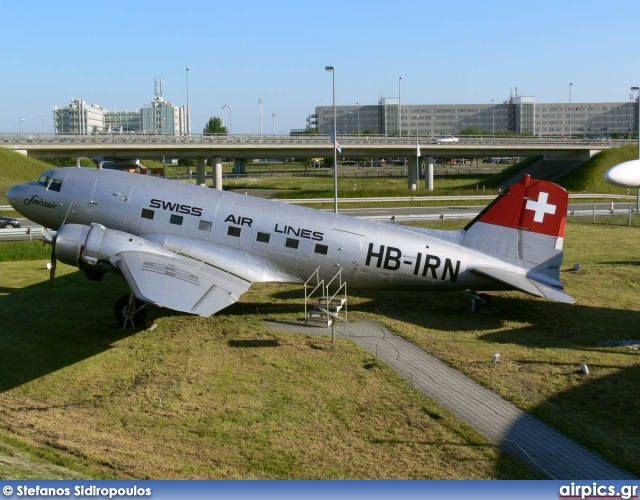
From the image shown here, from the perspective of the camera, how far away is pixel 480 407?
15.6 m

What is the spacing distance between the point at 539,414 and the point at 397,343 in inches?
239

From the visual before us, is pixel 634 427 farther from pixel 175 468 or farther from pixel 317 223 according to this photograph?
pixel 317 223

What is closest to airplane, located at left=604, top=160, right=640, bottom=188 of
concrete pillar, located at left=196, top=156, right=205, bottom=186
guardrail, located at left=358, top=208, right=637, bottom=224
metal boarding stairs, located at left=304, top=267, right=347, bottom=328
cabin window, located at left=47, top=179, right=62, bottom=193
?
metal boarding stairs, located at left=304, top=267, right=347, bottom=328

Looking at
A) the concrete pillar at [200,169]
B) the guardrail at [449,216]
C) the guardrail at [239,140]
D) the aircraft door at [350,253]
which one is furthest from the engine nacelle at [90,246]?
the concrete pillar at [200,169]

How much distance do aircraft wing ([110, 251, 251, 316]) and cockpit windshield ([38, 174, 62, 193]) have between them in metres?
5.31

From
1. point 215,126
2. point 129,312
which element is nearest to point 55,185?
point 129,312

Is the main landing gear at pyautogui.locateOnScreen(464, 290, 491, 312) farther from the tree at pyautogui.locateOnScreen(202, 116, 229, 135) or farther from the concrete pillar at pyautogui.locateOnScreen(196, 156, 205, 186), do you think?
the tree at pyautogui.locateOnScreen(202, 116, 229, 135)

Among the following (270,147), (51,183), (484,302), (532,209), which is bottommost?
(484,302)

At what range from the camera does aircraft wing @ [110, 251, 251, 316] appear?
1816 centimetres

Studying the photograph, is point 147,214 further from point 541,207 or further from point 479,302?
point 541,207

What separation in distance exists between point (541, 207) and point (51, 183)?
57.6ft

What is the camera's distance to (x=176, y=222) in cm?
2289
